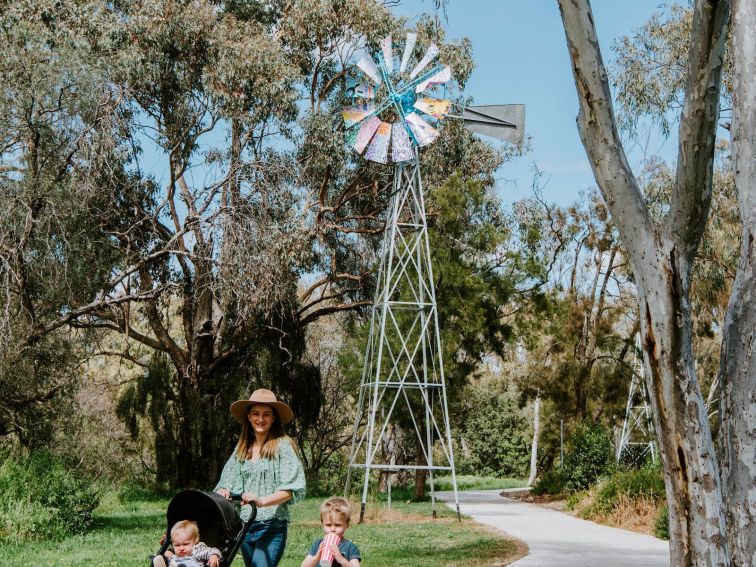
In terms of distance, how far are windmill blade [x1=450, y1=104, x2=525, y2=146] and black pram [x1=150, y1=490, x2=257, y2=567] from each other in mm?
12935

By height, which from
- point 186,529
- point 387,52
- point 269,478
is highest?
point 387,52

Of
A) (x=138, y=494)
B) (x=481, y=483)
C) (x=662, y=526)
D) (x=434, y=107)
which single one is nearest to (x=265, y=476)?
(x=662, y=526)

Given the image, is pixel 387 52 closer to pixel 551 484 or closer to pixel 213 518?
pixel 213 518

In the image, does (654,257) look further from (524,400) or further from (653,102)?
(524,400)

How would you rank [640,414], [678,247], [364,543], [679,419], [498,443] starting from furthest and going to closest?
[498,443] → [640,414] → [364,543] → [678,247] → [679,419]

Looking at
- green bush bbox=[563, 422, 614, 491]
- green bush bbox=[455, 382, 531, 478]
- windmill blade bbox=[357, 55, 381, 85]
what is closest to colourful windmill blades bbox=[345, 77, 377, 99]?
windmill blade bbox=[357, 55, 381, 85]

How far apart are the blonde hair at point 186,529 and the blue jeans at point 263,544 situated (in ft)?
1.12

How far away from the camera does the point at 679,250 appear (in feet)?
19.5

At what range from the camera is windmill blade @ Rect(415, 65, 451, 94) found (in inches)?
669

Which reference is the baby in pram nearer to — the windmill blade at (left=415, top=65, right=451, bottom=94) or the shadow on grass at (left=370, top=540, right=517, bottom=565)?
the shadow on grass at (left=370, top=540, right=517, bottom=565)

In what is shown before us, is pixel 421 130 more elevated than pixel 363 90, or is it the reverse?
pixel 363 90

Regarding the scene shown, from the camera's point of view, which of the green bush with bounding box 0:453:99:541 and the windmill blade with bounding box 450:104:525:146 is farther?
the windmill blade with bounding box 450:104:525:146

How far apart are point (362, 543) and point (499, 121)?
28.7 ft

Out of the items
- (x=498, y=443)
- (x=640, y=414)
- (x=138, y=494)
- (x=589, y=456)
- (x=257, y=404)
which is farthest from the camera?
(x=498, y=443)
